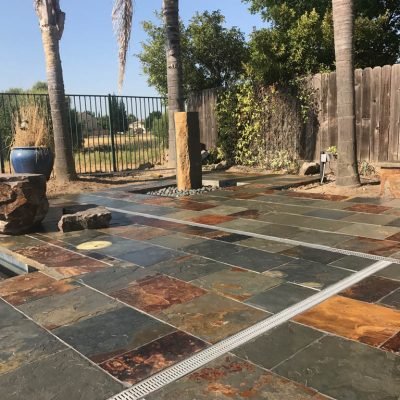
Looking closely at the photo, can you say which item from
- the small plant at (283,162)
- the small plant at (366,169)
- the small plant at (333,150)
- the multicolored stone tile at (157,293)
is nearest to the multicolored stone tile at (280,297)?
the multicolored stone tile at (157,293)

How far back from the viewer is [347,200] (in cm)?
680

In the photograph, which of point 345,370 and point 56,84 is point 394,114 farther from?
point 345,370

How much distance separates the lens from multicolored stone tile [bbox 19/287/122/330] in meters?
2.94

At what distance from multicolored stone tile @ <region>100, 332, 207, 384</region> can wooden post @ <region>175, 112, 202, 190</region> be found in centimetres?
601

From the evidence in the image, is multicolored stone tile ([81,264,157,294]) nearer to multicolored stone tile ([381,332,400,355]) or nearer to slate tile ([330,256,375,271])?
slate tile ([330,256,375,271])

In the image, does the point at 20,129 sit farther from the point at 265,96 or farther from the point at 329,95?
the point at 329,95

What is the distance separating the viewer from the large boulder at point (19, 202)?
17.6 ft

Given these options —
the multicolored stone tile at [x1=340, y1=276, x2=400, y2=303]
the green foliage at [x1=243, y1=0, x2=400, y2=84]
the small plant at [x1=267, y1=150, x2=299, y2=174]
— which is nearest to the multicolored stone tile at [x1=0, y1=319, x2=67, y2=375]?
the multicolored stone tile at [x1=340, y1=276, x2=400, y2=303]

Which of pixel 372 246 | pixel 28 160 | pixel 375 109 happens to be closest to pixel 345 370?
pixel 372 246

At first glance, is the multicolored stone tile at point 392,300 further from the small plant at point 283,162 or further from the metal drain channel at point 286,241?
the small plant at point 283,162

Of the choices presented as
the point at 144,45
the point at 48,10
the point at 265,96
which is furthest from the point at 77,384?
the point at 144,45

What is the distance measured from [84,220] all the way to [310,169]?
571cm

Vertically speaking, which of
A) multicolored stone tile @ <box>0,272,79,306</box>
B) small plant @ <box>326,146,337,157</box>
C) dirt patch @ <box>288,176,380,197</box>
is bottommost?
multicolored stone tile @ <box>0,272,79,306</box>

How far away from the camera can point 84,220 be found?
5547mm
